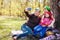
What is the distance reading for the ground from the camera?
3.74 metres

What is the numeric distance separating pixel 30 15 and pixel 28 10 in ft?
0.22

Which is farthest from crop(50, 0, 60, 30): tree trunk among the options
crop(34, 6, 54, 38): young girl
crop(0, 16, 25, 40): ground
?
crop(0, 16, 25, 40): ground

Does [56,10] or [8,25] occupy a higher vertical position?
[56,10]

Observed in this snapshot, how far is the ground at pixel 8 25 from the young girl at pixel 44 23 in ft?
0.71

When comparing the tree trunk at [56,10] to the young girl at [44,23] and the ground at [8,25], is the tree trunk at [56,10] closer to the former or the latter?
the young girl at [44,23]

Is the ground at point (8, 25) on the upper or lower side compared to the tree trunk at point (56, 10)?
lower

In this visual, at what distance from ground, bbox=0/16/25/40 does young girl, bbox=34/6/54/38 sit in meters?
0.22

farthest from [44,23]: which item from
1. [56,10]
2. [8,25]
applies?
[8,25]

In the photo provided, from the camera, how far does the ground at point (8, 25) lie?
3.74 m

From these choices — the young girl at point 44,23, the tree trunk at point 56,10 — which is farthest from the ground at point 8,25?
the tree trunk at point 56,10

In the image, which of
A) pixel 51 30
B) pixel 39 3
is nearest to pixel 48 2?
pixel 39 3

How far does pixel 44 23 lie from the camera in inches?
148

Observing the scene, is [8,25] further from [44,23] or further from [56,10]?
[56,10]

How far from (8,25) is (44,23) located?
45cm
